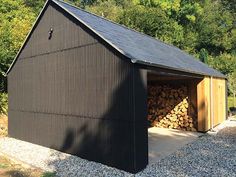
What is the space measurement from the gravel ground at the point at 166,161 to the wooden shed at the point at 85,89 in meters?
0.33

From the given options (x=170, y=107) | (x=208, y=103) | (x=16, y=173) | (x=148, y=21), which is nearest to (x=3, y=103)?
(x=16, y=173)

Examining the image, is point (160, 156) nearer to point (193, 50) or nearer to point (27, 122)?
point (27, 122)

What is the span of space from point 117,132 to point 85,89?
5.57 feet

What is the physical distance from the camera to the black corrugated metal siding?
Answer: 685 cm

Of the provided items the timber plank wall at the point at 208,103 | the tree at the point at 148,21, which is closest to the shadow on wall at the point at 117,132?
the timber plank wall at the point at 208,103

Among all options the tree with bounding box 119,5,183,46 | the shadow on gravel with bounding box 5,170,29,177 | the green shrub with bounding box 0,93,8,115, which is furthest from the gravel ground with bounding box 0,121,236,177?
the tree with bounding box 119,5,183,46

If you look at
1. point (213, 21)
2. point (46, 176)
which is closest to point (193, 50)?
point (213, 21)

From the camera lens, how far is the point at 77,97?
824 centimetres

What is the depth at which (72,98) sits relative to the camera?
27.7ft

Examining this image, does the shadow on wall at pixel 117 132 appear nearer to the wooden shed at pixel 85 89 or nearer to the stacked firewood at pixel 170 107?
the wooden shed at pixel 85 89

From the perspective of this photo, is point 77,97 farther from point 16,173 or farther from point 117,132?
point 16,173

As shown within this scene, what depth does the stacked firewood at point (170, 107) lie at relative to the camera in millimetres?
12414

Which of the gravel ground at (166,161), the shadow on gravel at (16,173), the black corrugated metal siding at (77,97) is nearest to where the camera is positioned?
the shadow on gravel at (16,173)

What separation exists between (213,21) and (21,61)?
103ft
